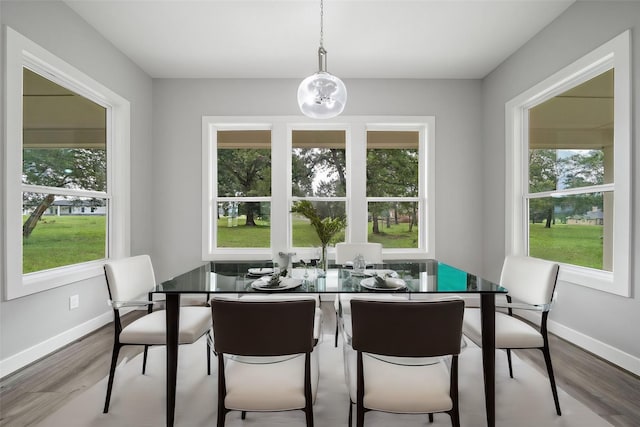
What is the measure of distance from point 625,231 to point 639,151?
1.87 feet

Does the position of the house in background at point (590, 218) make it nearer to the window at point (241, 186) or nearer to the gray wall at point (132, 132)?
the window at point (241, 186)

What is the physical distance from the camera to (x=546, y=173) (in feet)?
11.1

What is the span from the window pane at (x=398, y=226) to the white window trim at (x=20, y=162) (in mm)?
3071

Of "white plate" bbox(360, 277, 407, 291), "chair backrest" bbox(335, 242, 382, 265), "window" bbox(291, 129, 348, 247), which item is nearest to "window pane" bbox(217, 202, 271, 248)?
"window" bbox(291, 129, 348, 247)

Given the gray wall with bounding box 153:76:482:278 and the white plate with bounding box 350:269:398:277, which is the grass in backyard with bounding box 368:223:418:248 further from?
the white plate with bounding box 350:269:398:277

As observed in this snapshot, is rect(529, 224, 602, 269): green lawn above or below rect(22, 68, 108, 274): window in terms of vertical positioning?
below

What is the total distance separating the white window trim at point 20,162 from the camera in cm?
231

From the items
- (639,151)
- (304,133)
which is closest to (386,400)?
(639,151)

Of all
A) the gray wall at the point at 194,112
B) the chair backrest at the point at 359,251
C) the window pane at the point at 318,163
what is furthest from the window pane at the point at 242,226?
the chair backrest at the point at 359,251

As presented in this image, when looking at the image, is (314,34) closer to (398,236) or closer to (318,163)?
(318,163)

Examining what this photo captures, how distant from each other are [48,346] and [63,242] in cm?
87

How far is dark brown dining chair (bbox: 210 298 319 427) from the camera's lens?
1.32 m

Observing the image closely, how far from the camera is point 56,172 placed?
2902 mm

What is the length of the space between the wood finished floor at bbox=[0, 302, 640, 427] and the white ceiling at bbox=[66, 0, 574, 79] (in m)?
2.92
